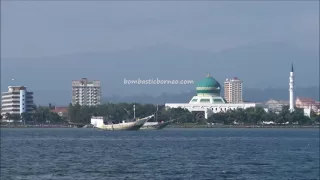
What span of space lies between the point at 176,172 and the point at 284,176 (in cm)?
663

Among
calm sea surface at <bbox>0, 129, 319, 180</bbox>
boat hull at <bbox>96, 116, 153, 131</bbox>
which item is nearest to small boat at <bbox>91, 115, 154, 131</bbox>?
boat hull at <bbox>96, 116, 153, 131</bbox>

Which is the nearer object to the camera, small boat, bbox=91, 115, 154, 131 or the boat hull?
the boat hull

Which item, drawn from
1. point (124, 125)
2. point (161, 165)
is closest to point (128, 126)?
point (124, 125)

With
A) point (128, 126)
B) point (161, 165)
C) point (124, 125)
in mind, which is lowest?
point (161, 165)

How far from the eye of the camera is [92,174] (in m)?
51.8

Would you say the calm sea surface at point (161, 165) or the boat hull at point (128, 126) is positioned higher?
the boat hull at point (128, 126)

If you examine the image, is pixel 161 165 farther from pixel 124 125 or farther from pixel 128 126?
pixel 124 125

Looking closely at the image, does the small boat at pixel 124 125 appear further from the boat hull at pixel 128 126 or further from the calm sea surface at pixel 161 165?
the calm sea surface at pixel 161 165

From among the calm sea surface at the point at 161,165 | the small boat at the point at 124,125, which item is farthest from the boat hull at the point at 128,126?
the calm sea surface at the point at 161,165

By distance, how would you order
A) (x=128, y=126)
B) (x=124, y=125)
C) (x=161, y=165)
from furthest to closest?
(x=124, y=125) → (x=128, y=126) → (x=161, y=165)

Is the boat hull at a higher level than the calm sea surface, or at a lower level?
higher

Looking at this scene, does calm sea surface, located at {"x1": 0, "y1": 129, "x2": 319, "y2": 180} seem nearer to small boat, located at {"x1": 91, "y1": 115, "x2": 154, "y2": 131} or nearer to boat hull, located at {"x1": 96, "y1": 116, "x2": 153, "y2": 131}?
boat hull, located at {"x1": 96, "y1": 116, "x2": 153, "y2": 131}

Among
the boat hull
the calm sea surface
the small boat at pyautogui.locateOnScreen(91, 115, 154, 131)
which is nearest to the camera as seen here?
the calm sea surface

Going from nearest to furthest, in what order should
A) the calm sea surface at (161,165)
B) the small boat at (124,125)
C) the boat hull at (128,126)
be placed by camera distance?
the calm sea surface at (161,165) < the boat hull at (128,126) < the small boat at (124,125)
